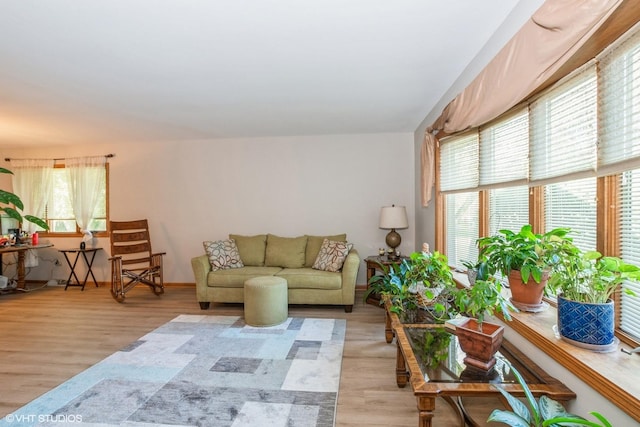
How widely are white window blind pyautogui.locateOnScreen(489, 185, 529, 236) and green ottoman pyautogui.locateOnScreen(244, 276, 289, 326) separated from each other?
2.19 m

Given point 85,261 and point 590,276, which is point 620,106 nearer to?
point 590,276

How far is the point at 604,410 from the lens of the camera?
1.07 m

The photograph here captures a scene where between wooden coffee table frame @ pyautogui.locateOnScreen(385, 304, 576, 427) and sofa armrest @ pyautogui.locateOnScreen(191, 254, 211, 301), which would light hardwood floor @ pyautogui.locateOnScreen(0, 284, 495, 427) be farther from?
wooden coffee table frame @ pyautogui.locateOnScreen(385, 304, 576, 427)

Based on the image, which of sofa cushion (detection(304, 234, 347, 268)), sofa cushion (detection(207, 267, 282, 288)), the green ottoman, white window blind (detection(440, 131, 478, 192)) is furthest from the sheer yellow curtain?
white window blind (detection(440, 131, 478, 192))

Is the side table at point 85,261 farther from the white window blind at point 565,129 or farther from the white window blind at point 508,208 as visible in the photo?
the white window blind at point 565,129

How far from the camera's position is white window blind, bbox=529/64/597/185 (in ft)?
4.58

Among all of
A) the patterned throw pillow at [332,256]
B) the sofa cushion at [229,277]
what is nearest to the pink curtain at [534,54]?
the patterned throw pillow at [332,256]

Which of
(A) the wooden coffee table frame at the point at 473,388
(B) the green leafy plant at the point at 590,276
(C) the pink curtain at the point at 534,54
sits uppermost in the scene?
(C) the pink curtain at the point at 534,54

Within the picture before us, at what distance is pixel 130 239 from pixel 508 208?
15.9 feet

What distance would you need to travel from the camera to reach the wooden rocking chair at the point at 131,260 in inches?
160

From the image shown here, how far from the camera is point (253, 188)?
15.5ft

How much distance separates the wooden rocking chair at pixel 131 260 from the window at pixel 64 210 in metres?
0.82

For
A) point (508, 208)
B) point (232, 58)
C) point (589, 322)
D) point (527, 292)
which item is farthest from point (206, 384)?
point (508, 208)

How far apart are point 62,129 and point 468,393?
545 cm
